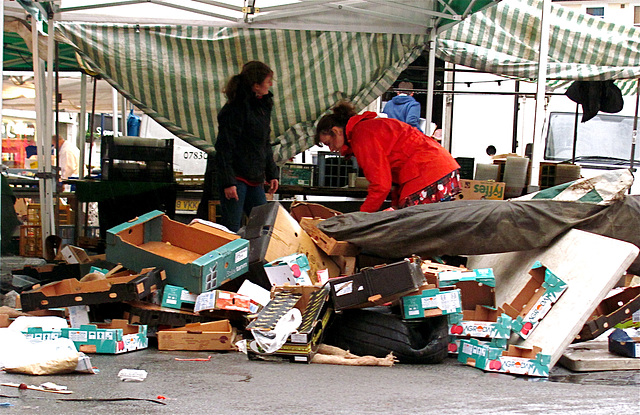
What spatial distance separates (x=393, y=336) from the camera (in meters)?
4.00

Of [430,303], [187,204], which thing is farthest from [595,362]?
[187,204]

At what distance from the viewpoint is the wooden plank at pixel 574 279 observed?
392 cm

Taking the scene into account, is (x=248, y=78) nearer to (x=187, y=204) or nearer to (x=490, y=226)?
(x=490, y=226)

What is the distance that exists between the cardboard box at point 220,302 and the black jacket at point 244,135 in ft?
6.15

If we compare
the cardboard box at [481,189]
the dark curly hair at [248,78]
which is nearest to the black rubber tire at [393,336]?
the dark curly hair at [248,78]

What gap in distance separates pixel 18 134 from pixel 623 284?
19.5m

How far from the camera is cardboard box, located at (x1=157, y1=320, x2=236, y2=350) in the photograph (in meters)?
4.12

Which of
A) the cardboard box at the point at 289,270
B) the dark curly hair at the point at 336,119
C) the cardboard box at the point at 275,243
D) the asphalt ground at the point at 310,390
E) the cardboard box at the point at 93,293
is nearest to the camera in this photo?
the asphalt ground at the point at 310,390

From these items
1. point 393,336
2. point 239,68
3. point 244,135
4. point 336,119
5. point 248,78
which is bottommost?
point 393,336

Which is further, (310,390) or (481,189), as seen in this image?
(481,189)

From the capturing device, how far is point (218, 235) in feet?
15.8

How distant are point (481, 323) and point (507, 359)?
357mm

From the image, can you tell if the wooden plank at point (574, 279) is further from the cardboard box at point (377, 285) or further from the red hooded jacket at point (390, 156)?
the red hooded jacket at point (390, 156)

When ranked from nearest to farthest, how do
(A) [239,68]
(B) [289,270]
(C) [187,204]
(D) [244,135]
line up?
(B) [289,270] < (D) [244,135] < (A) [239,68] < (C) [187,204]
